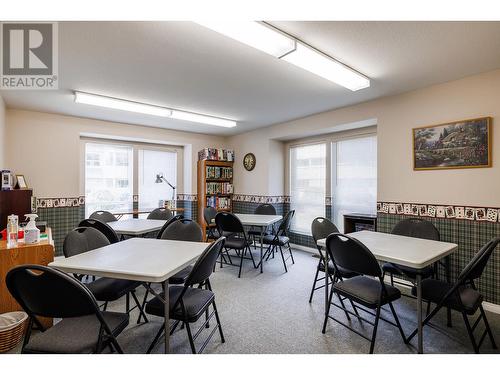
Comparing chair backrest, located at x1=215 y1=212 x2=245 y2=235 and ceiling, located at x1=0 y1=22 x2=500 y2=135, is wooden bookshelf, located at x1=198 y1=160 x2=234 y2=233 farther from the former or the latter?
ceiling, located at x1=0 y1=22 x2=500 y2=135

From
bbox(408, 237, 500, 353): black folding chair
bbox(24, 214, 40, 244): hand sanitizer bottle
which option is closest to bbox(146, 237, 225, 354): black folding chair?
bbox(24, 214, 40, 244): hand sanitizer bottle

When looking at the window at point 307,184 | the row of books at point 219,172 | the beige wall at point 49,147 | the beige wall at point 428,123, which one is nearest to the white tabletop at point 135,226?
the beige wall at point 49,147

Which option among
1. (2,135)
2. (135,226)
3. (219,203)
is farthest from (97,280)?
(219,203)

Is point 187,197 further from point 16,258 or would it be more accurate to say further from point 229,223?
point 16,258

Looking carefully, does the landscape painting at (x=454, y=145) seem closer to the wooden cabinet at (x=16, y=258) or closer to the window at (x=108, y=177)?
the wooden cabinet at (x=16, y=258)

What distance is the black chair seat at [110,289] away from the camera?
1.93 m

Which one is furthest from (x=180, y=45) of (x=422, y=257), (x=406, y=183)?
(x=406, y=183)

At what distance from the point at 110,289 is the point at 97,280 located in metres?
0.27

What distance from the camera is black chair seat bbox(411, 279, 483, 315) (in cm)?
177

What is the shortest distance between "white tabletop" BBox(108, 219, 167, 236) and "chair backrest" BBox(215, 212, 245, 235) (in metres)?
0.88

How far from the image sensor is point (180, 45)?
2.14 metres

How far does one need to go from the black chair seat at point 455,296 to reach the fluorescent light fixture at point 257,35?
2.25 meters

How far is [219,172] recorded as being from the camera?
5797 millimetres

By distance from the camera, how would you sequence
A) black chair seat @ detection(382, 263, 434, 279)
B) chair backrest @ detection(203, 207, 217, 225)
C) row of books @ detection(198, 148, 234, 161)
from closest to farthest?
1. black chair seat @ detection(382, 263, 434, 279)
2. chair backrest @ detection(203, 207, 217, 225)
3. row of books @ detection(198, 148, 234, 161)
